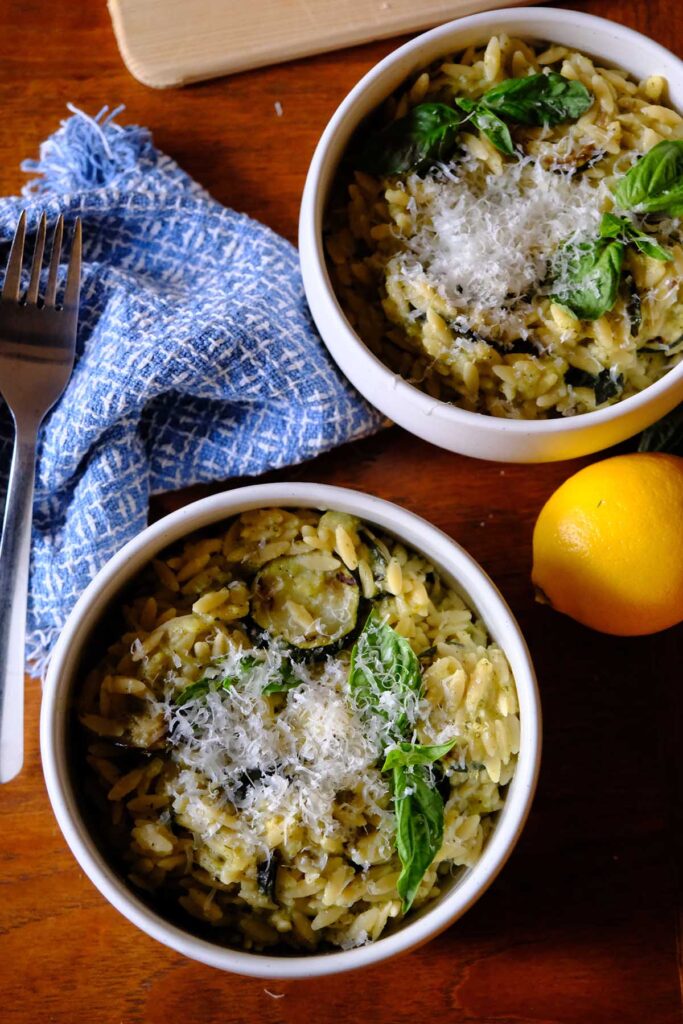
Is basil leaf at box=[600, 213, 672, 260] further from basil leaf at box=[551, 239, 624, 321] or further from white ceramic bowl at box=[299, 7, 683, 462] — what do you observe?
white ceramic bowl at box=[299, 7, 683, 462]

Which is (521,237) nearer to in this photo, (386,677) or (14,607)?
(386,677)

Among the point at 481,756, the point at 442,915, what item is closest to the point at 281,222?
the point at 481,756

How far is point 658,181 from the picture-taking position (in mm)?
1396

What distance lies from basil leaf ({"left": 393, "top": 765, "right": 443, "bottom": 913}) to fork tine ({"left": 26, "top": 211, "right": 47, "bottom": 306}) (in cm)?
78

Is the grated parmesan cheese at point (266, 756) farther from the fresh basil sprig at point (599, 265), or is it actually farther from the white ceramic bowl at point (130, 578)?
the fresh basil sprig at point (599, 265)

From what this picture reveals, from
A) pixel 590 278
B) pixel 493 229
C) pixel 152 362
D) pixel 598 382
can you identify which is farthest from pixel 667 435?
pixel 152 362

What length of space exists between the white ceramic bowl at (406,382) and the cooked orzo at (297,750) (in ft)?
0.61

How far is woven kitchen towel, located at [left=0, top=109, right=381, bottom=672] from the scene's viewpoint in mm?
1520

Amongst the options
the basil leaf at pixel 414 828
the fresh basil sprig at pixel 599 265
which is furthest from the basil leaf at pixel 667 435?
the basil leaf at pixel 414 828

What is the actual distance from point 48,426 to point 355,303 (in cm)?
45

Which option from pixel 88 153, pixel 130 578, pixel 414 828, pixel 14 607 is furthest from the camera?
pixel 88 153

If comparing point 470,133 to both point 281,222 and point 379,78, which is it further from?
point 281,222

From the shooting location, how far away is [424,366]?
145cm

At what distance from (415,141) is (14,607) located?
2.56 ft
